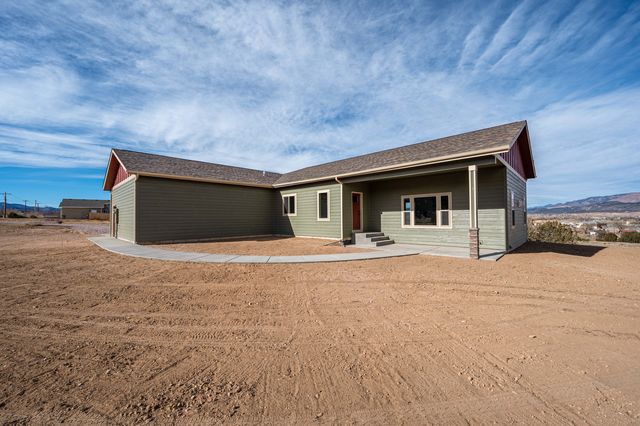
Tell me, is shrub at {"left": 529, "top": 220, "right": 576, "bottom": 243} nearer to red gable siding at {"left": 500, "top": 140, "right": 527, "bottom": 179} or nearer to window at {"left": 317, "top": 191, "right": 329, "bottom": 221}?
red gable siding at {"left": 500, "top": 140, "right": 527, "bottom": 179}

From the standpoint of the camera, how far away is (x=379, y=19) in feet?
29.7

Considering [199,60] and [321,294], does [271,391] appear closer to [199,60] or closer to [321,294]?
[321,294]

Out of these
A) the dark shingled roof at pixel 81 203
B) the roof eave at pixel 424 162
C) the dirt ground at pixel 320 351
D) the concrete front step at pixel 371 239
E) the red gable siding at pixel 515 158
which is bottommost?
the dirt ground at pixel 320 351

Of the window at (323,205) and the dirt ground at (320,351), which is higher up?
the window at (323,205)

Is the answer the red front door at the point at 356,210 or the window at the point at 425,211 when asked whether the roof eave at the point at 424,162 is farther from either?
the window at the point at 425,211

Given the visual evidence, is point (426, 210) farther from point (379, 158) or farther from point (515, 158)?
point (515, 158)

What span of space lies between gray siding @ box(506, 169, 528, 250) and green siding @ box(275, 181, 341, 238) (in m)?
6.87

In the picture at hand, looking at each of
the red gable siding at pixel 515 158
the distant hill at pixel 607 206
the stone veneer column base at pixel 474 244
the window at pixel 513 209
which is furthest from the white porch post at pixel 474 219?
the distant hill at pixel 607 206

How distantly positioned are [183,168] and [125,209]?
348 centimetres

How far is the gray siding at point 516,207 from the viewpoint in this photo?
33.9 feet

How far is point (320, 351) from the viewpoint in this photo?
2986mm

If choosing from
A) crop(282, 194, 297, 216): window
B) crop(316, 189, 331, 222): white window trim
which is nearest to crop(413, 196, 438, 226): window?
crop(316, 189, 331, 222): white window trim

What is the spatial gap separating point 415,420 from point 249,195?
15207mm

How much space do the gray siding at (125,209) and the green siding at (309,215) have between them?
24.2 feet
